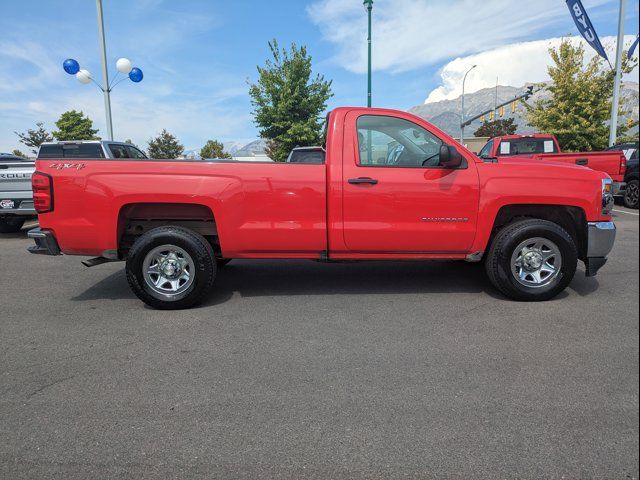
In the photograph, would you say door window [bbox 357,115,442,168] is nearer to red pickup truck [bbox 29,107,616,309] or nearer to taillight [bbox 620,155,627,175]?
red pickup truck [bbox 29,107,616,309]

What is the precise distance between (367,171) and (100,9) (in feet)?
50.7

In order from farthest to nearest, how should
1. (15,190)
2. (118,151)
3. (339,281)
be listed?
(118,151) → (15,190) → (339,281)

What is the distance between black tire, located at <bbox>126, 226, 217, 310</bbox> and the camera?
447cm

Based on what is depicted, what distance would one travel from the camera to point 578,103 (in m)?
21.1

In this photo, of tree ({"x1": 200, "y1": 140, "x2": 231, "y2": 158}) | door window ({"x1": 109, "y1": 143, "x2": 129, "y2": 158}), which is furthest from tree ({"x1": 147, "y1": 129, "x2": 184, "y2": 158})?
door window ({"x1": 109, "y1": 143, "x2": 129, "y2": 158})

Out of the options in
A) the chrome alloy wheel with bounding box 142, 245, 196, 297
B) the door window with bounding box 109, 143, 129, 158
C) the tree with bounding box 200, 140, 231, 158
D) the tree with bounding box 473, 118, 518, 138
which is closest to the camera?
the chrome alloy wheel with bounding box 142, 245, 196, 297

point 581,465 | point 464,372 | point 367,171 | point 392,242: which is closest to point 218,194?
point 367,171

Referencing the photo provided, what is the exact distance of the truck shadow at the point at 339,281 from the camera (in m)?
5.10

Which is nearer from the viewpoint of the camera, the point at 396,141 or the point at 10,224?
the point at 396,141

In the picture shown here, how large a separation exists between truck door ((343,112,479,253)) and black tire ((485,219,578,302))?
1.09 ft

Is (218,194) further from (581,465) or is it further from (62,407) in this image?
(581,465)

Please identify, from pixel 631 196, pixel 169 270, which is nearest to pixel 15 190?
pixel 169 270

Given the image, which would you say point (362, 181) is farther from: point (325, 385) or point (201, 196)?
point (325, 385)

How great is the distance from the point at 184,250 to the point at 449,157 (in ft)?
9.09
